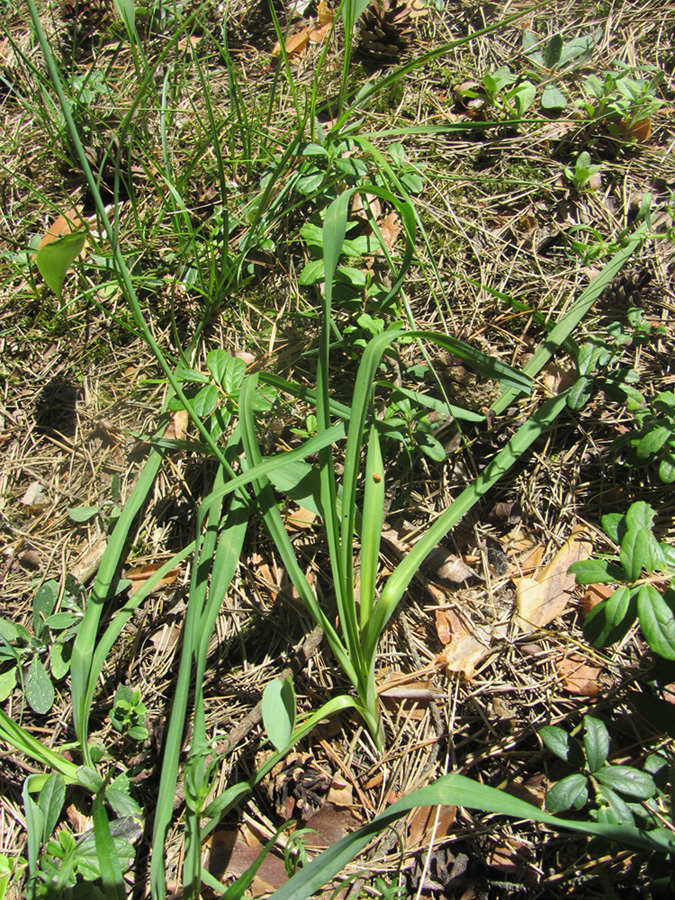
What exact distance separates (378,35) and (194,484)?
1.48 meters

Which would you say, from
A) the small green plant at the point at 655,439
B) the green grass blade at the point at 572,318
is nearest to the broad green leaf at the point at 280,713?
the green grass blade at the point at 572,318

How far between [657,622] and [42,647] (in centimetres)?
122

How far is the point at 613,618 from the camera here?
93 centimetres

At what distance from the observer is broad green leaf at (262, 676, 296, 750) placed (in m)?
0.92

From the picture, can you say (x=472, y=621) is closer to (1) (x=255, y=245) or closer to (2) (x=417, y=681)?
(2) (x=417, y=681)

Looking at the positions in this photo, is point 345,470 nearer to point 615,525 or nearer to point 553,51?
point 615,525

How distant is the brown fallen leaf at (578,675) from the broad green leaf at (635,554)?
0.97 feet

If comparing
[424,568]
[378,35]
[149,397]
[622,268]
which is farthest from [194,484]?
[378,35]

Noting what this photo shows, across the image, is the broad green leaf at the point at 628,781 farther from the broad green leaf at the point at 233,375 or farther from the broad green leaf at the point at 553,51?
the broad green leaf at the point at 553,51

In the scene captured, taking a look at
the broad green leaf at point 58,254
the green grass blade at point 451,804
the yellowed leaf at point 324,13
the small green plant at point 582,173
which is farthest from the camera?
the yellowed leaf at point 324,13

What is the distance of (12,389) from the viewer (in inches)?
60.2

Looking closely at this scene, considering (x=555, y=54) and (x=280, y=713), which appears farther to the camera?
(x=555, y=54)

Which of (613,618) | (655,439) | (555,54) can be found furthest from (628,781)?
(555,54)

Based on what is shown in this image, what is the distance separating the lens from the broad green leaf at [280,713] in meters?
0.92
